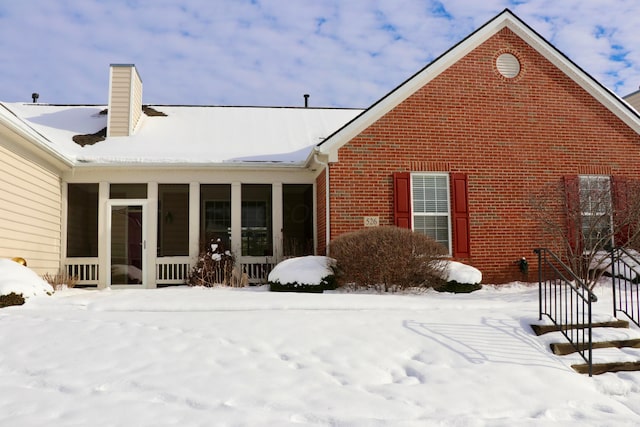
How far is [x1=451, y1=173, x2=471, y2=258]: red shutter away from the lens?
11.7 meters

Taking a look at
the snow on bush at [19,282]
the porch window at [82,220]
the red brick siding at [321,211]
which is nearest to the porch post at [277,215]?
the red brick siding at [321,211]

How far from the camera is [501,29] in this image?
40.5 ft

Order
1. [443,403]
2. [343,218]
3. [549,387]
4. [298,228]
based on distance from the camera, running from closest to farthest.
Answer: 1. [443,403]
2. [549,387]
3. [343,218]
4. [298,228]

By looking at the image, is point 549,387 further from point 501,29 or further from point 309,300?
point 501,29

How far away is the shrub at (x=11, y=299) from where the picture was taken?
294 inches

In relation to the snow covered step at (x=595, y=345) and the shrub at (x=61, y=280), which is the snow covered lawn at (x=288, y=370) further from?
the shrub at (x=61, y=280)

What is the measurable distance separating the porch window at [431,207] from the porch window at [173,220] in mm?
5789

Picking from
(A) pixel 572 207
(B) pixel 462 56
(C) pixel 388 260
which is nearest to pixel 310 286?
(C) pixel 388 260

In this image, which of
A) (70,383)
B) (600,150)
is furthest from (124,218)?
(600,150)

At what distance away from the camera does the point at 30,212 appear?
11.0 m

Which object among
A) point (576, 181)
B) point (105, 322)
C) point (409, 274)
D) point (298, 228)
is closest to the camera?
point (105, 322)

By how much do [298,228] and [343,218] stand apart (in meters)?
2.29

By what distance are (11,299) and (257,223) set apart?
6669 millimetres

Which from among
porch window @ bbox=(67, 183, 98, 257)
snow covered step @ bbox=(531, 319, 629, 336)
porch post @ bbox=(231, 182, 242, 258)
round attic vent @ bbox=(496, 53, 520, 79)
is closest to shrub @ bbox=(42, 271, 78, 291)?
porch window @ bbox=(67, 183, 98, 257)
